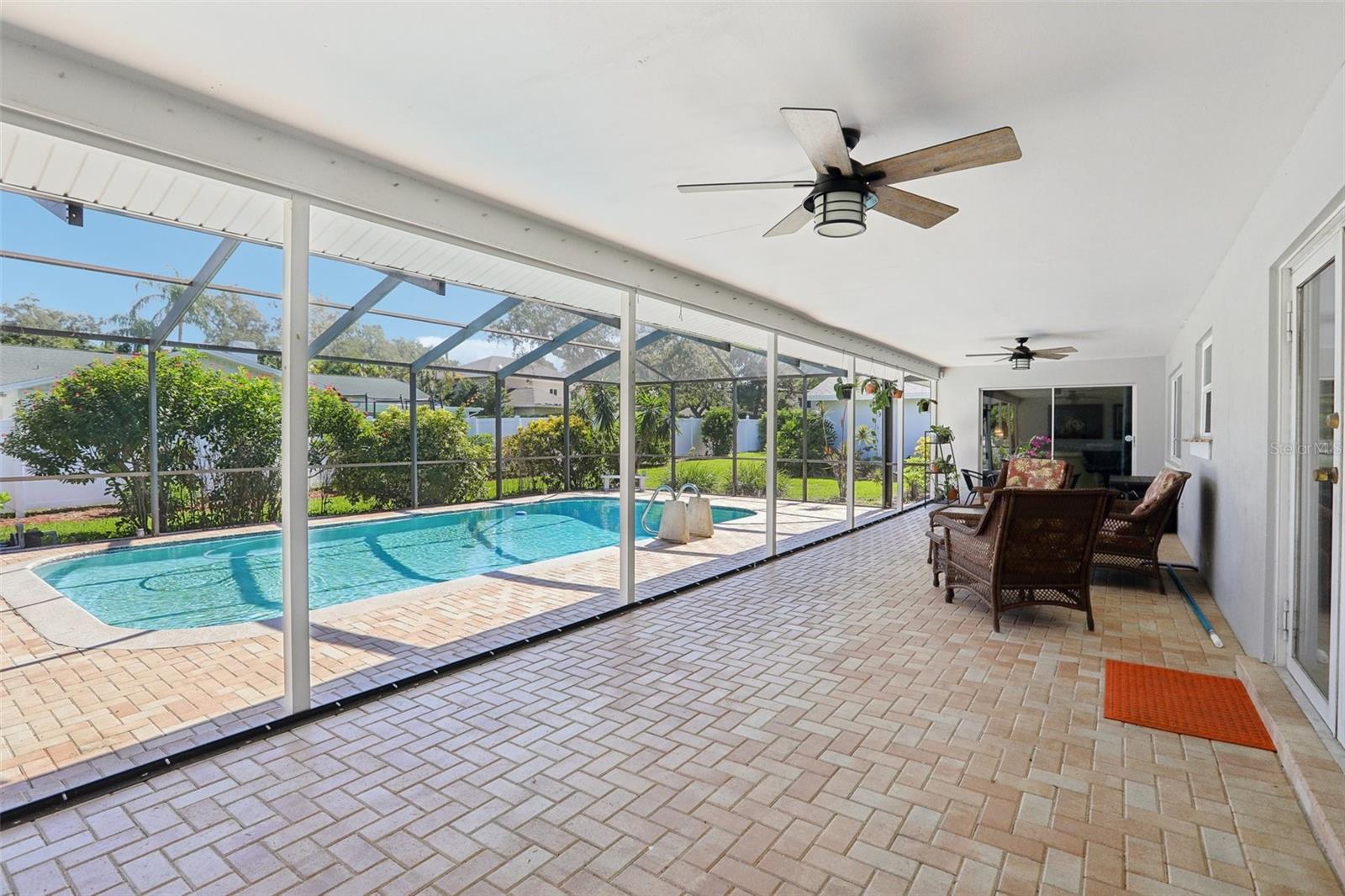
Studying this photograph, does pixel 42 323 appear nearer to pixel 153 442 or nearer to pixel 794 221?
pixel 153 442

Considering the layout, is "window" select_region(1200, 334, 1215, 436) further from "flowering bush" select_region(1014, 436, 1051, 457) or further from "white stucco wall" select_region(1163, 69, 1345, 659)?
"flowering bush" select_region(1014, 436, 1051, 457)

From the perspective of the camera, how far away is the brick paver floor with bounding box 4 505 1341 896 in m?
1.83

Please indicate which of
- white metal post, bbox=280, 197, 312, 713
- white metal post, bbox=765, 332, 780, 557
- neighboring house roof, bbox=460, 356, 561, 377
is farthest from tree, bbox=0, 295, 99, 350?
white metal post, bbox=765, 332, 780, 557

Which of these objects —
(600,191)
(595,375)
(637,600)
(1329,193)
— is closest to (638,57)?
(600,191)

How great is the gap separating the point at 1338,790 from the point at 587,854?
94.5 inches

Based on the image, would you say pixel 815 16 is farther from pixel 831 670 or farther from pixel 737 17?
pixel 831 670

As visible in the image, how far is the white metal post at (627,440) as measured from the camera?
454 cm

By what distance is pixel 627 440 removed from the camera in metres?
4.56

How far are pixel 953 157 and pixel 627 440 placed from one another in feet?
9.40

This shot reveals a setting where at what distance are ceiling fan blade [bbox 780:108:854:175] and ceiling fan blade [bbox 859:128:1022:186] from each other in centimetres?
13

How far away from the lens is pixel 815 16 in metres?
1.87

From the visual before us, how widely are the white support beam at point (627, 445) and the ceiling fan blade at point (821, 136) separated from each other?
90.2 inches

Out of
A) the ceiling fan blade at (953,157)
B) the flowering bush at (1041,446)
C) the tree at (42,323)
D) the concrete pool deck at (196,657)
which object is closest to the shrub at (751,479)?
the flowering bush at (1041,446)

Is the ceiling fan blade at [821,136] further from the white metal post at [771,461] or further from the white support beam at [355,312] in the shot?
the white support beam at [355,312]
